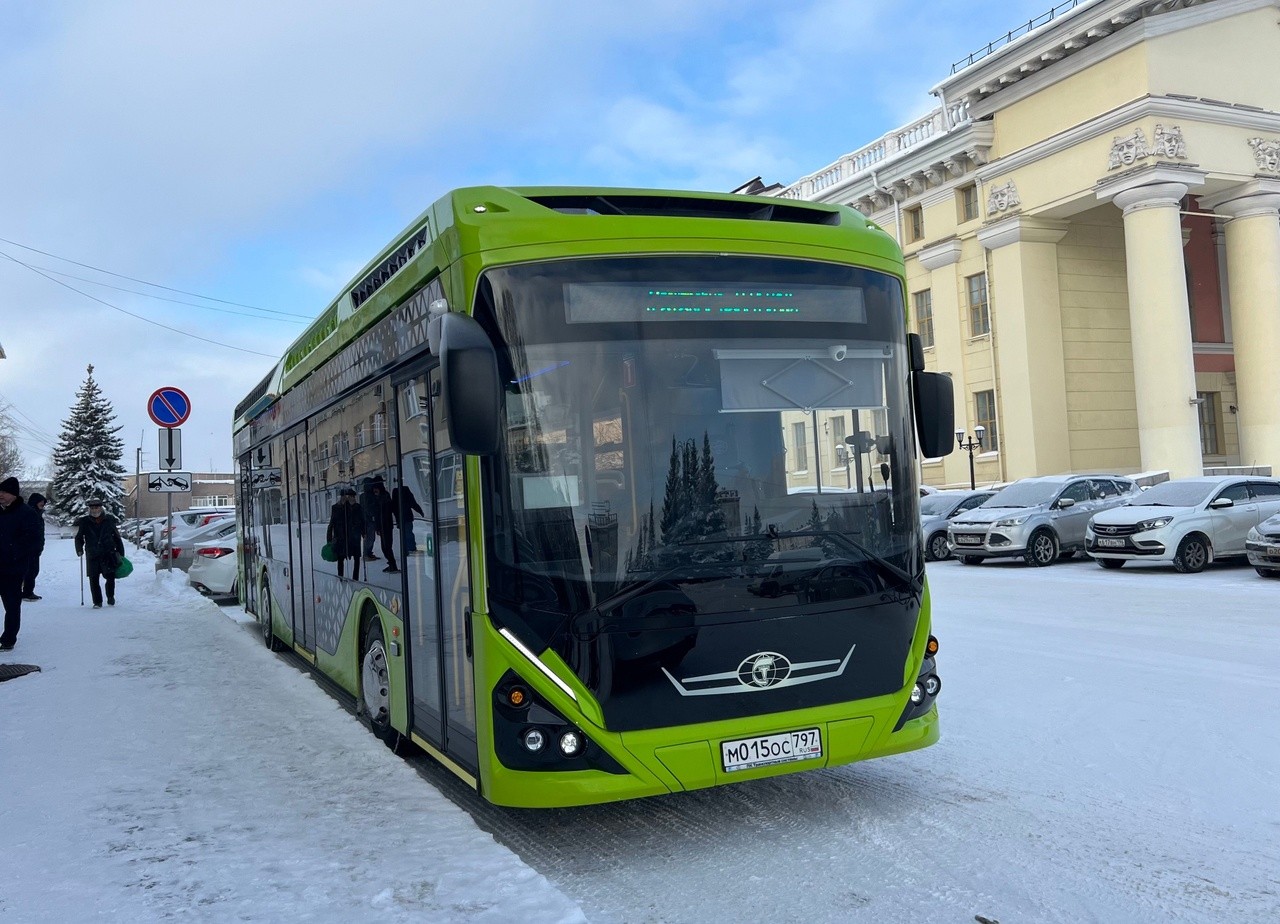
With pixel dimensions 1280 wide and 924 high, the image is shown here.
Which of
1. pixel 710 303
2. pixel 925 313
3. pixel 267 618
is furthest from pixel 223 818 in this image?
pixel 925 313

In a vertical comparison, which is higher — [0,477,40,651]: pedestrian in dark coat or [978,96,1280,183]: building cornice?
[978,96,1280,183]: building cornice

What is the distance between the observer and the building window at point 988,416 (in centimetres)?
3891

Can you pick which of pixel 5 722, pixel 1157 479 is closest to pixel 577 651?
pixel 5 722

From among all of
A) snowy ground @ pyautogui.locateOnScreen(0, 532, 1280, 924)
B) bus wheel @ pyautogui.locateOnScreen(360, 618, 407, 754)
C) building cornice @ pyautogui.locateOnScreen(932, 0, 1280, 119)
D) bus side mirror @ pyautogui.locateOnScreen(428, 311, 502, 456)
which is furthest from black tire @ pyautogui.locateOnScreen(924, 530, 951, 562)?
bus side mirror @ pyautogui.locateOnScreen(428, 311, 502, 456)

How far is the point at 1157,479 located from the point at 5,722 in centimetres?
3134

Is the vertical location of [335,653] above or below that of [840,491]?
below

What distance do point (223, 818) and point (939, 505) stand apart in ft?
73.5

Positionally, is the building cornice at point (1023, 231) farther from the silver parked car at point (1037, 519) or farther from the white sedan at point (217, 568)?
the white sedan at point (217, 568)

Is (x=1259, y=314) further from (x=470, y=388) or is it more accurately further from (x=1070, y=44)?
(x=470, y=388)

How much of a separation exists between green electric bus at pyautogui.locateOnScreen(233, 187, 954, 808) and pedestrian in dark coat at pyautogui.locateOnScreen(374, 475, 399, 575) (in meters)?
0.78

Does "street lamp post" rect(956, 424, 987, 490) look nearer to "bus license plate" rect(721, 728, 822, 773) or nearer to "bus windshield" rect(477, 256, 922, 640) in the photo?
"bus windshield" rect(477, 256, 922, 640)

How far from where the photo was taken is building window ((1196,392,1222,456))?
4075cm

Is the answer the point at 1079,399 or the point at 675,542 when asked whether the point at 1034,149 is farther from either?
the point at 675,542

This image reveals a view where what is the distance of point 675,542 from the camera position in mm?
4883
